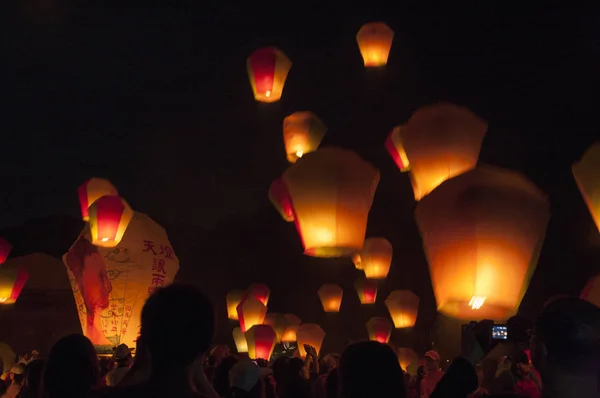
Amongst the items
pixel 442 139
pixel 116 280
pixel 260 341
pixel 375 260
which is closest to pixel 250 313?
pixel 260 341

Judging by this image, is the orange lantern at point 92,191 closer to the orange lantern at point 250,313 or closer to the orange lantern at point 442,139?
the orange lantern at point 250,313

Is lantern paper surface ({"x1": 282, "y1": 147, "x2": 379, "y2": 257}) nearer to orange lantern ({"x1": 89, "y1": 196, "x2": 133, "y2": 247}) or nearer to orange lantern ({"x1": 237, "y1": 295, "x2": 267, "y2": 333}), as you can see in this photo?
orange lantern ({"x1": 89, "y1": 196, "x2": 133, "y2": 247})

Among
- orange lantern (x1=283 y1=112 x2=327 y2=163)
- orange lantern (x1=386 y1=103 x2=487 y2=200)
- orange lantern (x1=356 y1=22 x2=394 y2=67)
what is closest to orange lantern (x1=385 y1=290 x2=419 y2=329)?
orange lantern (x1=283 y1=112 x2=327 y2=163)

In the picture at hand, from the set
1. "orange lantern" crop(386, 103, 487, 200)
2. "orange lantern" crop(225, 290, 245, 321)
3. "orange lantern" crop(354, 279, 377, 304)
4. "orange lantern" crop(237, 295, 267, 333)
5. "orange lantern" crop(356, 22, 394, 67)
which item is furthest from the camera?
"orange lantern" crop(225, 290, 245, 321)

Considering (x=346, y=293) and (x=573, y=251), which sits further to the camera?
(x=346, y=293)

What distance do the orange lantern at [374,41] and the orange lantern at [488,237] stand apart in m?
4.93

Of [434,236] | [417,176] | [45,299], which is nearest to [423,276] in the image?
[45,299]

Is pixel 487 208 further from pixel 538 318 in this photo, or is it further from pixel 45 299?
pixel 45 299

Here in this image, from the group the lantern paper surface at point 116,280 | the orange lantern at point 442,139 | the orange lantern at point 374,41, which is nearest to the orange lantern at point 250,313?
the lantern paper surface at point 116,280

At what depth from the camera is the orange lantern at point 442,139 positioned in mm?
4840

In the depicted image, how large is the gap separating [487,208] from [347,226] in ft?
5.71

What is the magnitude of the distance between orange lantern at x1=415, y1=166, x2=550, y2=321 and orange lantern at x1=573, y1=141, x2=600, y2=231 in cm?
111

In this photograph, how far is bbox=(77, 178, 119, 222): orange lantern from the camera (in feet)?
31.4

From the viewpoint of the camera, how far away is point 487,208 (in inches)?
138
